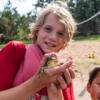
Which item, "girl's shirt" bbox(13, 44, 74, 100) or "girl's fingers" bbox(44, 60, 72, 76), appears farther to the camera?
"girl's shirt" bbox(13, 44, 74, 100)

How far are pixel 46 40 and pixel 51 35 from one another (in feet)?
0.17

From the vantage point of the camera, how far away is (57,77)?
40.7 inches

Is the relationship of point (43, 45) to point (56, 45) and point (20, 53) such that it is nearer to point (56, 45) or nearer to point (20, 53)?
point (56, 45)

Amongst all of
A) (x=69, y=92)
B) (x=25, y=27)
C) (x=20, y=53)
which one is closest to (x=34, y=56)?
(x=20, y=53)

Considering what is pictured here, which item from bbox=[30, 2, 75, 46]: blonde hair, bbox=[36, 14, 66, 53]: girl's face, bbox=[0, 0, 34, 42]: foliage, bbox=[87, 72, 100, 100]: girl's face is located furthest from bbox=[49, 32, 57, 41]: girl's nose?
bbox=[0, 0, 34, 42]: foliage

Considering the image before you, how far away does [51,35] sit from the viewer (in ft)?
4.11

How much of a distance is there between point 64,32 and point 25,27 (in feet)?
86.4

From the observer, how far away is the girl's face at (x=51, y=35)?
1.25m

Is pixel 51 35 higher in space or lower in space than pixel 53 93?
higher

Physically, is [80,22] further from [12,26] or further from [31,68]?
[31,68]

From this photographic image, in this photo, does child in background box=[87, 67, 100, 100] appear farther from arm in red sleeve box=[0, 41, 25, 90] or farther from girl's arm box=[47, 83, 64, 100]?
arm in red sleeve box=[0, 41, 25, 90]

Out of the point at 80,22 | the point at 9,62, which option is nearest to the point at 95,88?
the point at 9,62

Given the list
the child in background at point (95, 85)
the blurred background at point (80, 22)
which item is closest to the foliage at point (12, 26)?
the blurred background at point (80, 22)

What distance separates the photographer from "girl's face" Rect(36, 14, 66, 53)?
1.25 meters
